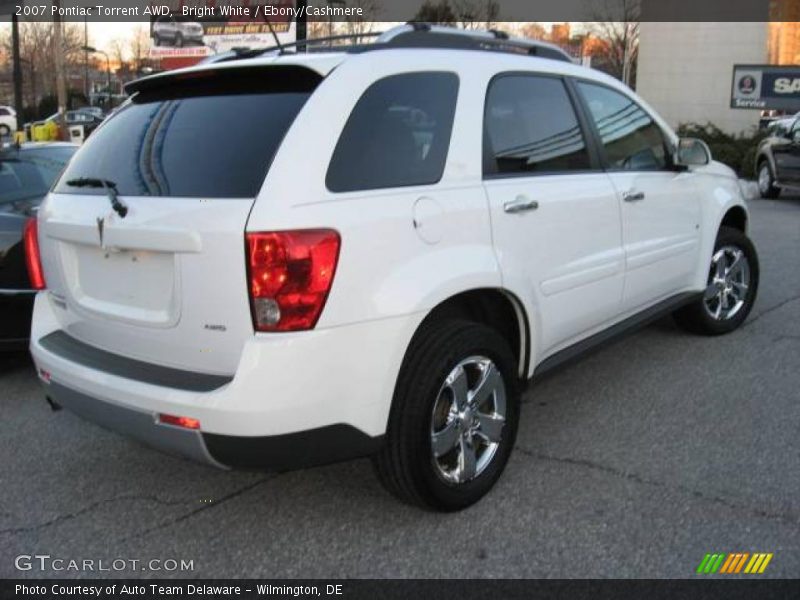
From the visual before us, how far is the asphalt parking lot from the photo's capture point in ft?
9.61

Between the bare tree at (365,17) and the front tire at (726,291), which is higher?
the bare tree at (365,17)

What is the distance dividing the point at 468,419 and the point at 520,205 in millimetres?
919

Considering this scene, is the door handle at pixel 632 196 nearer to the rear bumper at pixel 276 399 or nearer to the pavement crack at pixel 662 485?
the pavement crack at pixel 662 485

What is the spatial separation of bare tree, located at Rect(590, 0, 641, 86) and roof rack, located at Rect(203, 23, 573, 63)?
30642mm

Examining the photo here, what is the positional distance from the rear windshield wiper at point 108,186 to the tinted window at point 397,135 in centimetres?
79

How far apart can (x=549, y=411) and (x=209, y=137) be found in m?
2.34

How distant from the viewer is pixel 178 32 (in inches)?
1128

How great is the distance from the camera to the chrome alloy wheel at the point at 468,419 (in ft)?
10.3

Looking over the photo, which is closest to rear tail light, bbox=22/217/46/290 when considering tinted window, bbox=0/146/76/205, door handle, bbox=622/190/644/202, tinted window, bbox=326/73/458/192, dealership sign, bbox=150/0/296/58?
tinted window, bbox=326/73/458/192

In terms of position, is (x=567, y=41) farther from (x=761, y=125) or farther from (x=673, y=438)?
(x=673, y=438)

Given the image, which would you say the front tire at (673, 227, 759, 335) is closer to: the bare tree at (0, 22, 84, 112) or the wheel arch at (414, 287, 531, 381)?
the wheel arch at (414, 287, 531, 381)

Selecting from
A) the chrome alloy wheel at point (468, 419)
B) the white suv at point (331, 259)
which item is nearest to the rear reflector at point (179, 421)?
the white suv at point (331, 259)


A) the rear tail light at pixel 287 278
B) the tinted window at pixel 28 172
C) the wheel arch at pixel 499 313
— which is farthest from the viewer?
the tinted window at pixel 28 172
